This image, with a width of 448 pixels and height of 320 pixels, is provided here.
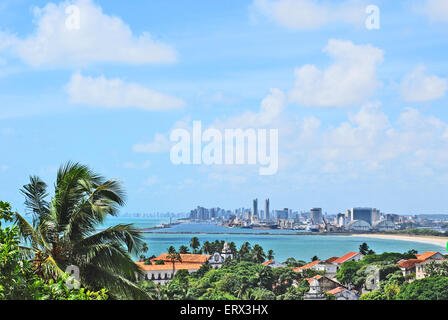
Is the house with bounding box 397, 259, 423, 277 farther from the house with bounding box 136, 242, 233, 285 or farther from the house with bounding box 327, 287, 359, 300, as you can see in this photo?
the house with bounding box 136, 242, 233, 285

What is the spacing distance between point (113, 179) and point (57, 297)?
1420mm

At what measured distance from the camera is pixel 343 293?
33562mm

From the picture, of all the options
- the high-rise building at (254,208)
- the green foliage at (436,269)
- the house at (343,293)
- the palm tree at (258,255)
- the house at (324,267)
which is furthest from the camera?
the high-rise building at (254,208)

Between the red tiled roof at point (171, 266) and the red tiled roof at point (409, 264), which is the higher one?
the red tiled roof at point (409, 264)

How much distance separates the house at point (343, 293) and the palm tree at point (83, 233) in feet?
96.6

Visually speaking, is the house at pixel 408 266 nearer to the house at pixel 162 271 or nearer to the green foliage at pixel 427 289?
the green foliage at pixel 427 289

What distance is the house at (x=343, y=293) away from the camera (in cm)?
3288

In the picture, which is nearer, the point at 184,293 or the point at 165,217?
the point at 184,293

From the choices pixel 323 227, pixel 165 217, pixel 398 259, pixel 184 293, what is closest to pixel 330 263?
pixel 398 259

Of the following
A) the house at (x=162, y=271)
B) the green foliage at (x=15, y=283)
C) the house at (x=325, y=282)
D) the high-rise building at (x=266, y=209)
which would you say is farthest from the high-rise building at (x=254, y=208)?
the green foliage at (x=15, y=283)

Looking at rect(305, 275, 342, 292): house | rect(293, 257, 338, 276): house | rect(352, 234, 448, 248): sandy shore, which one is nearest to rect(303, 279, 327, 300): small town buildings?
rect(305, 275, 342, 292): house

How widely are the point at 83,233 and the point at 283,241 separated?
241ft
